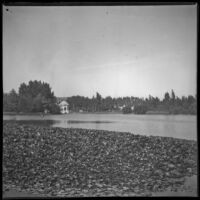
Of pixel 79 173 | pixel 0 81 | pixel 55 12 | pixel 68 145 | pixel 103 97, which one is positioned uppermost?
pixel 55 12

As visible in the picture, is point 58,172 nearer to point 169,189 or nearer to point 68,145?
point 68,145

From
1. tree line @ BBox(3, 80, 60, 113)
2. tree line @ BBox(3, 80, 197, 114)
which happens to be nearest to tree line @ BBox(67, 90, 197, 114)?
tree line @ BBox(3, 80, 197, 114)

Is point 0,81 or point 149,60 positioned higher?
point 149,60

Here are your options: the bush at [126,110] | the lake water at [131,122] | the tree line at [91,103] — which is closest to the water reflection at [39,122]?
the lake water at [131,122]

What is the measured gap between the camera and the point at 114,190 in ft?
8.71

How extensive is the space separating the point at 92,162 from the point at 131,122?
66cm

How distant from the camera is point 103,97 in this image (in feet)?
9.06

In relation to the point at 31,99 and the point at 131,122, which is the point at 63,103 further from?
the point at 131,122

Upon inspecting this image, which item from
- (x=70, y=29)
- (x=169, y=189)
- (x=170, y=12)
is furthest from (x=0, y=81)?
(x=169, y=189)

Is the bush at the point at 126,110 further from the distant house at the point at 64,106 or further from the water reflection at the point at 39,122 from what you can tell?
the water reflection at the point at 39,122

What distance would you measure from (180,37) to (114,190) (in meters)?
1.96

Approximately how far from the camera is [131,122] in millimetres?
2789

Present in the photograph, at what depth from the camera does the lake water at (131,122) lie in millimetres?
2727

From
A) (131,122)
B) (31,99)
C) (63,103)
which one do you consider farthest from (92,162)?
(31,99)
